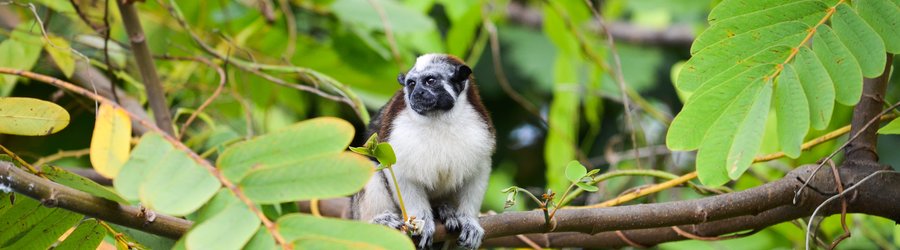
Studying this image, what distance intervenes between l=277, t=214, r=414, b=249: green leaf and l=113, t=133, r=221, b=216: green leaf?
0.64 ft

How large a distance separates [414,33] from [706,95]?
2893mm

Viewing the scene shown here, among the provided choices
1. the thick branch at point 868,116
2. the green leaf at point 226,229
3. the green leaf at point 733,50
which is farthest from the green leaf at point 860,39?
the green leaf at point 226,229

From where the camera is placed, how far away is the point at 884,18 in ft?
9.36

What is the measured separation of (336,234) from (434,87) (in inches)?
74.5

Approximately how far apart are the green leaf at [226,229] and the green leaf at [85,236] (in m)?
0.79

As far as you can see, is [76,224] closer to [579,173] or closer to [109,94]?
[579,173]

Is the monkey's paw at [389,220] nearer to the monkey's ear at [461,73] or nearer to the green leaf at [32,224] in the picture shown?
the monkey's ear at [461,73]

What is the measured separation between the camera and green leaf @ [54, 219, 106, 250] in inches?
113

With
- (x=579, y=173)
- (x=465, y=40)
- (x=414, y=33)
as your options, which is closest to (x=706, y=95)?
(x=579, y=173)

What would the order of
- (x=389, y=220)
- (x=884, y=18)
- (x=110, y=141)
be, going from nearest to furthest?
1. (x=110, y=141)
2. (x=884, y=18)
3. (x=389, y=220)

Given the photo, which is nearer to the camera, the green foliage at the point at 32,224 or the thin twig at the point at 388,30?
the green foliage at the point at 32,224

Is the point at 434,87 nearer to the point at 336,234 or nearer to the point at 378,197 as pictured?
the point at 378,197

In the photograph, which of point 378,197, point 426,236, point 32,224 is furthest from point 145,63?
point 426,236

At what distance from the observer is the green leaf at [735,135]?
102 inches
